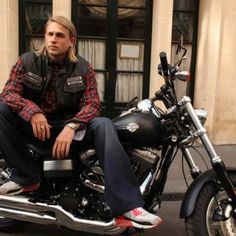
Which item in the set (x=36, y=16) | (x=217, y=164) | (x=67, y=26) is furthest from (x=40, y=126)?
(x=36, y=16)

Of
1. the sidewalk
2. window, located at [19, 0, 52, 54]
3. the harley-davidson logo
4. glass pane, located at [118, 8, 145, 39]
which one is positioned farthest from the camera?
glass pane, located at [118, 8, 145, 39]

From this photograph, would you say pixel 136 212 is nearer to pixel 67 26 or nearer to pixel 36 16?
pixel 67 26

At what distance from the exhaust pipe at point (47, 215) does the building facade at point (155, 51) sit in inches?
169

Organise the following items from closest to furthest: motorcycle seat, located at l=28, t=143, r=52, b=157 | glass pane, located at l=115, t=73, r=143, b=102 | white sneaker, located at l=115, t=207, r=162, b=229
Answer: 1. white sneaker, located at l=115, t=207, r=162, b=229
2. motorcycle seat, located at l=28, t=143, r=52, b=157
3. glass pane, located at l=115, t=73, r=143, b=102

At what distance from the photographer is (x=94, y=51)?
838cm

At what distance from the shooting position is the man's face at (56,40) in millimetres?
3734

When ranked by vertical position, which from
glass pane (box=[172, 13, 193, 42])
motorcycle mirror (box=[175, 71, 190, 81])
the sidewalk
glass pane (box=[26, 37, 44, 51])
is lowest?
the sidewalk

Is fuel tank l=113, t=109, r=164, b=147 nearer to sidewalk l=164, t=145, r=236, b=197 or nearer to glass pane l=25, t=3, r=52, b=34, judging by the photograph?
sidewalk l=164, t=145, r=236, b=197

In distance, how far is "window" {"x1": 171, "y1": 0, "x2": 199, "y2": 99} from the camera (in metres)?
8.54

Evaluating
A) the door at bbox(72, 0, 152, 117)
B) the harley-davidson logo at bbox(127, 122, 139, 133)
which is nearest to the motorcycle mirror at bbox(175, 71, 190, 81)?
the harley-davidson logo at bbox(127, 122, 139, 133)

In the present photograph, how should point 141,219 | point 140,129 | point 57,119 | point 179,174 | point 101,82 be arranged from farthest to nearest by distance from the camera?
point 101,82 → point 179,174 → point 57,119 → point 140,129 → point 141,219

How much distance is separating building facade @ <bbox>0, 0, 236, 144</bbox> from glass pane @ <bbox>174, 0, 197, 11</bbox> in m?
0.15

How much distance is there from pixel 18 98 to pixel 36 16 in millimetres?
4829

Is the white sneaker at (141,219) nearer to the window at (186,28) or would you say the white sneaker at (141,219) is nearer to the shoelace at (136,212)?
the shoelace at (136,212)
